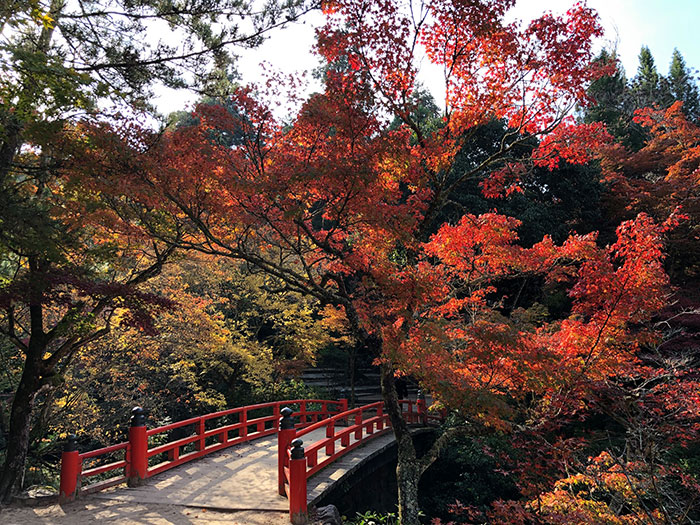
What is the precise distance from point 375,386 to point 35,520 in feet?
56.6

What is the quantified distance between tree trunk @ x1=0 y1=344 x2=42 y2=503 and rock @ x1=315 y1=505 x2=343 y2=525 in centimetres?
470

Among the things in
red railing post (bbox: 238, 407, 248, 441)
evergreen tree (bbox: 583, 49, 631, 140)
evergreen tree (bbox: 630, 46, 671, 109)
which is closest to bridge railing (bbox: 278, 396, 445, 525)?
red railing post (bbox: 238, 407, 248, 441)

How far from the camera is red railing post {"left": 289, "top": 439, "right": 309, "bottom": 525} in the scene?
6.00 meters

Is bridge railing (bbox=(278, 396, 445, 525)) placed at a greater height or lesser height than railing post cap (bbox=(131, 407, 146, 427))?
lesser

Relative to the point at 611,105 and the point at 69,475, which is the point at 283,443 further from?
the point at 611,105

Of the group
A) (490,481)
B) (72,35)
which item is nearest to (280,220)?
(72,35)

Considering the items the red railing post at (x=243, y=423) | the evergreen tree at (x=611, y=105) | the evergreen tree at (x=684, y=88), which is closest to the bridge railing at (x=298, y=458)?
the red railing post at (x=243, y=423)

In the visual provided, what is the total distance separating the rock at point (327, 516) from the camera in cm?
627

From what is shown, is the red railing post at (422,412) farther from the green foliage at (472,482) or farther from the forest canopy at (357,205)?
the forest canopy at (357,205)

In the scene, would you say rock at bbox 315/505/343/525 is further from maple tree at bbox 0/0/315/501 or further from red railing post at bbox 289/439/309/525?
maple tree at bbox 0/0/315/501

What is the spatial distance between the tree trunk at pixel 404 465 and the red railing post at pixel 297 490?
1.63 meters

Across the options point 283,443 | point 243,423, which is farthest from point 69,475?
point 243,423

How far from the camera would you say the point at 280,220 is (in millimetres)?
7031

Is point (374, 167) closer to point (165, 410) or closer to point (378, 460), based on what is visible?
point (378, 460)
